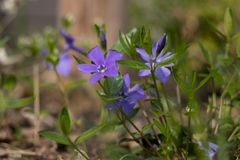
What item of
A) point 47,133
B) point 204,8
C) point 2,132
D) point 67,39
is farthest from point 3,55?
point 204,8

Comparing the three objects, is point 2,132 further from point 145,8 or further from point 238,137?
point 145,8

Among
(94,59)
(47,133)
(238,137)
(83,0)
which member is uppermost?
(83,0)

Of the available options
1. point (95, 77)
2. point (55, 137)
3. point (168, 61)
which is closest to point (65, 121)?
point (55, 137)

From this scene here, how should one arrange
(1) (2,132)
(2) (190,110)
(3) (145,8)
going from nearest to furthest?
(2) (190,110), (1) (2,132), (3) (145,8)

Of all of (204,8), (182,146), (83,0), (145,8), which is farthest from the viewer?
(145,8)

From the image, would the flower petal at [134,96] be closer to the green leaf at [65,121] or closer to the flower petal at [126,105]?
the flower petal at [126,105]

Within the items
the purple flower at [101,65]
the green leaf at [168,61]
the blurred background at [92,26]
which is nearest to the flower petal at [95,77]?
the purple flower at [101,65]
